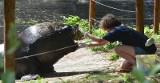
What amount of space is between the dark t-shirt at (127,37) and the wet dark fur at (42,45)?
4.00ft

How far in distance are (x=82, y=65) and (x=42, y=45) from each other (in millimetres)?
733

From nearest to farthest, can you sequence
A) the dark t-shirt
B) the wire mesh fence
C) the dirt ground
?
1. the dark t-shirt
2. the dirt ground
3. the wire mesh fence

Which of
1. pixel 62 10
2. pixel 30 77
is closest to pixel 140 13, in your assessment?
pixel 30 77

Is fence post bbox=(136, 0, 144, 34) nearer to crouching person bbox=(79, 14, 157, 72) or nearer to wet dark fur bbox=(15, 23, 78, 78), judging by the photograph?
wet dark fur bbox=(15, 23, 78, 78)

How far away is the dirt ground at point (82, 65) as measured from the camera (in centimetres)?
481

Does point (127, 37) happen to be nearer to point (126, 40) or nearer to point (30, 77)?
point (126, 40)

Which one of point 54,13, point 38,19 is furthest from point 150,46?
point 54,13

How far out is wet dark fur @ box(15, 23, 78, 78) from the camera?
5512 mm

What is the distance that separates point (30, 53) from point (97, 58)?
3.79 ft

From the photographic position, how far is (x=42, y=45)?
5.52m

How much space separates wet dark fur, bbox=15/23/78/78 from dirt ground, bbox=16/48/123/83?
9.2 inches

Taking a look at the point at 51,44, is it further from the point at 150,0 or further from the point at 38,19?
the point at 150,0

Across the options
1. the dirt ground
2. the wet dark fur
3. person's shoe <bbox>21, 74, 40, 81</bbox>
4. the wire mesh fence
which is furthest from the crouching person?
the wire mesh fence

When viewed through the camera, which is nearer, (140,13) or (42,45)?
(42,45)
